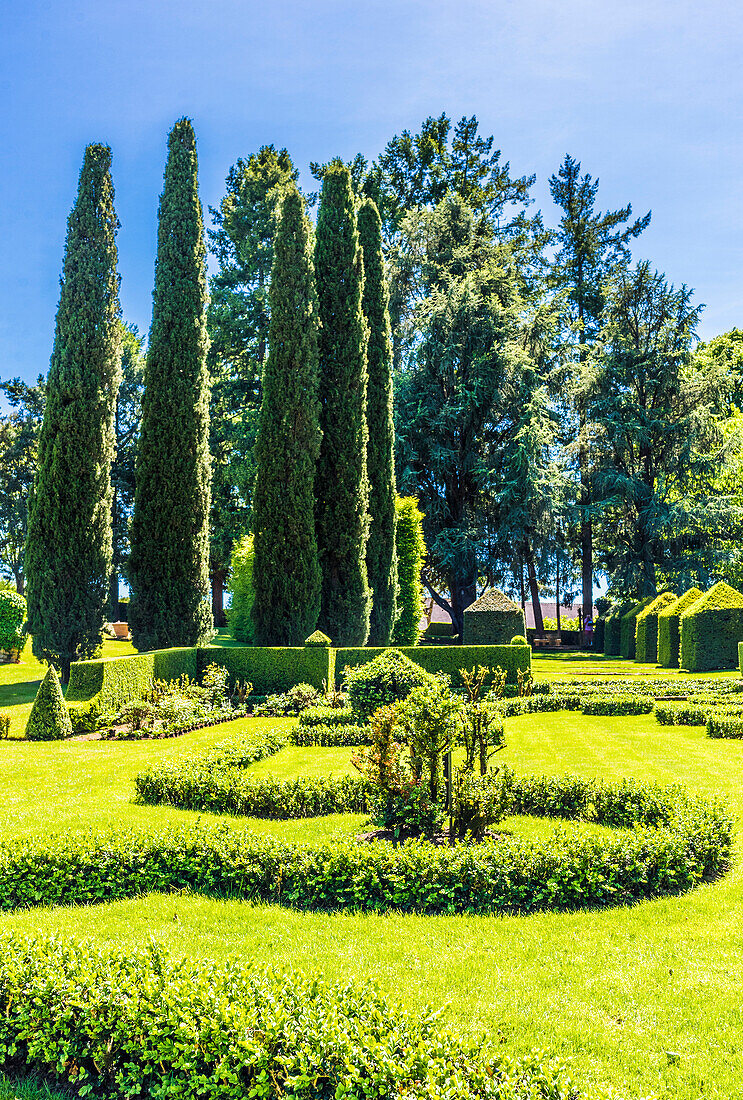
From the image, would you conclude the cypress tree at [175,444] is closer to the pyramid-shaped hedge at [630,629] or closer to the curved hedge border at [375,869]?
the curved hedge border at [375,869]

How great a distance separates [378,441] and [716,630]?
39.6 ft

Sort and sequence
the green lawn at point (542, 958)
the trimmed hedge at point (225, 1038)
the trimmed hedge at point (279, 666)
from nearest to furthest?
the trimmed hedge at point (225, 1038) < the green lawn at point (542, 958) < the trimmed hedge at point (279, 666)

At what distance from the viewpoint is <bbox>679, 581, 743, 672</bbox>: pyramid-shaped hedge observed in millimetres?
20094

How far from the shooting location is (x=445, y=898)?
198 inches

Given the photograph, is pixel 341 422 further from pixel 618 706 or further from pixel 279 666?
pixel 618 706

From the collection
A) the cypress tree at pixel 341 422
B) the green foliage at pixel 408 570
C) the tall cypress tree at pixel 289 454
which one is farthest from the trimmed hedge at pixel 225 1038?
the green foliage at pixel 408 570

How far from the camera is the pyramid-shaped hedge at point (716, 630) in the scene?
65.9 ft

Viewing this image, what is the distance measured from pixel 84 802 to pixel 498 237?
3653 centimetres

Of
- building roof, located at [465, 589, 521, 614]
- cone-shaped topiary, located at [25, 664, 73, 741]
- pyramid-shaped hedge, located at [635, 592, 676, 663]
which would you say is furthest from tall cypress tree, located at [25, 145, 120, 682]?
pyramid-shaped hedge, located at [635, 592, 676, 663]

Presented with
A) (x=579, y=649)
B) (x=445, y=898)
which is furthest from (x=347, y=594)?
(x=579, y=649)

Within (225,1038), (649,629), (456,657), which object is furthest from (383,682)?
(649,629)

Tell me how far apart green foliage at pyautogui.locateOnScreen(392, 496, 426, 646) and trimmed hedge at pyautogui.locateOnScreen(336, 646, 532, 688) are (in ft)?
28.8

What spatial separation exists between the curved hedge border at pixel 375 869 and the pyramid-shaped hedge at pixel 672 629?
18492 mm

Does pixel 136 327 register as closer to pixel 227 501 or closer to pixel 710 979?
pixel 227 501
